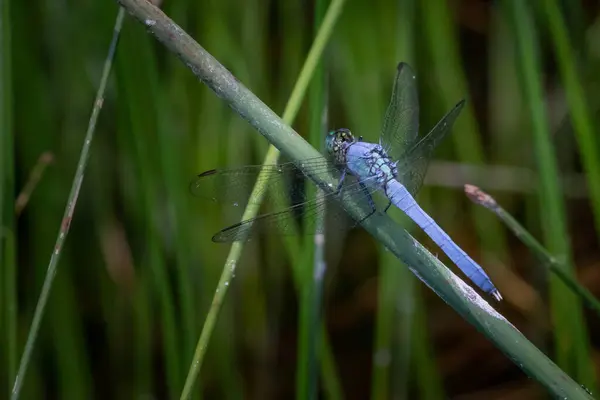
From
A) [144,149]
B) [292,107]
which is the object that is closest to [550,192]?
[292,107]

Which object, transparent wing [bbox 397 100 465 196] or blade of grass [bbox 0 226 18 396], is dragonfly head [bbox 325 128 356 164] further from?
blade of grass [bbox 0 226 18 396]

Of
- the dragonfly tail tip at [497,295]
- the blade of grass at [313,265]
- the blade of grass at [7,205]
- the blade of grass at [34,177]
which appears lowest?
the dragonfly tail tip at [497,295]

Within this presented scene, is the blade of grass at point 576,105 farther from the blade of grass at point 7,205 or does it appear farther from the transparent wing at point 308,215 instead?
the blade of grass at point 7,205

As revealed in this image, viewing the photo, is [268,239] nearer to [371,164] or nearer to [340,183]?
[371,164]

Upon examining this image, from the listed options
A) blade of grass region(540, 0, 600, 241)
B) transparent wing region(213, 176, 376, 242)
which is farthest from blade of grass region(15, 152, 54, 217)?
blade of grass region(540, 0, 600, 241)

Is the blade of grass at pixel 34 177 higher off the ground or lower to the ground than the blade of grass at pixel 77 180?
higher

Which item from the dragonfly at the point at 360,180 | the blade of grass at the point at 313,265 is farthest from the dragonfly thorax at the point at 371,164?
the blade of grass at the point at 313,265

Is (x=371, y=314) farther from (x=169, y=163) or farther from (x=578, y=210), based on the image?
(x=169, y=163)
